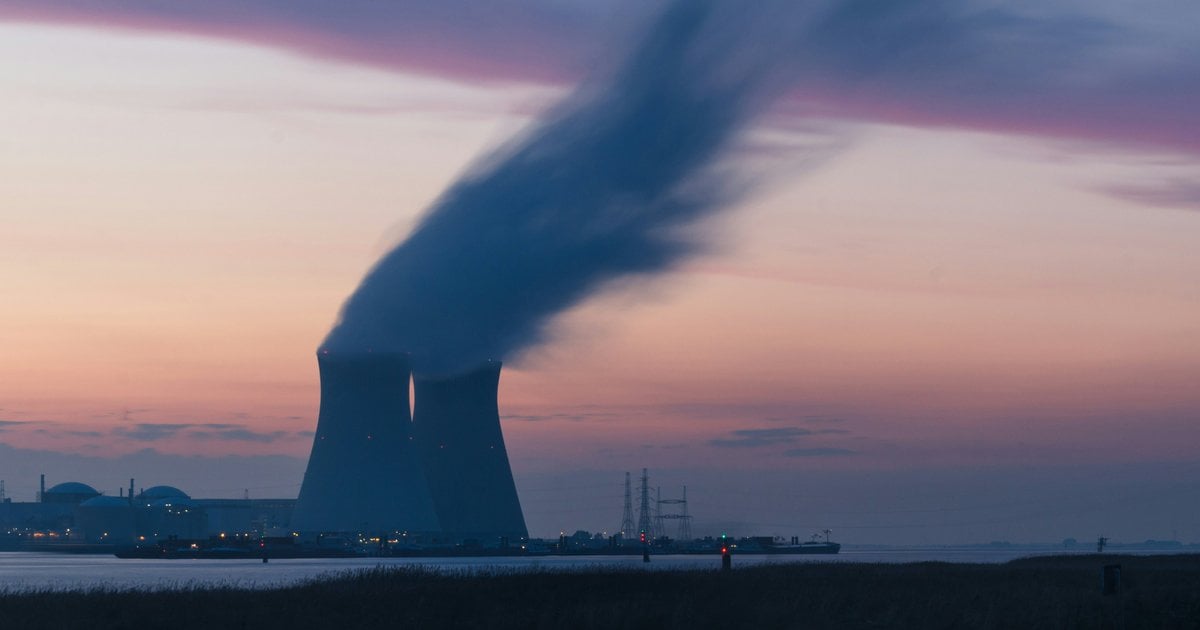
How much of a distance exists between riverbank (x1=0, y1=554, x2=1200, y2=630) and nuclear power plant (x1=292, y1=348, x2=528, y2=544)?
1570 inches

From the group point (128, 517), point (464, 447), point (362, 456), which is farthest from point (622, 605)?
point (128, 517)

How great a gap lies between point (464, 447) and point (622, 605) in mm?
59999

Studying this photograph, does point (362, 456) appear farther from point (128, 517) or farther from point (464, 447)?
point (128, 517)

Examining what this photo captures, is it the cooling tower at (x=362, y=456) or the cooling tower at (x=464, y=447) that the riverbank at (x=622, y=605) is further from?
the cooling tower at (x=464, y=447)

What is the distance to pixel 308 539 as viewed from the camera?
108250 mm

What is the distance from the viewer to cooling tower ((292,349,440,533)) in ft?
239

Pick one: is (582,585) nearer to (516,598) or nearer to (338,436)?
(516,598)

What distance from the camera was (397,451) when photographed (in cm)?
7606

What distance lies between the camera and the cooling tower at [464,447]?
279 ft

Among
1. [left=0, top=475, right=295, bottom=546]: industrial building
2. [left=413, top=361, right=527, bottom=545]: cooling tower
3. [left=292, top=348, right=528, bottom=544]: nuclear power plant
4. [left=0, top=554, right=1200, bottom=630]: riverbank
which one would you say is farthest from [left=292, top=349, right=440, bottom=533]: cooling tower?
[left=0, top=475, right=295, bottom=546]: industrial building

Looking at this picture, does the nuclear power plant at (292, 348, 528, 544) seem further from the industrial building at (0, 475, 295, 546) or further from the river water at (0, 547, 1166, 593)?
the industrial building at (0, 475, 295, 546)

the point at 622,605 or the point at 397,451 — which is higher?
the point at 397,451

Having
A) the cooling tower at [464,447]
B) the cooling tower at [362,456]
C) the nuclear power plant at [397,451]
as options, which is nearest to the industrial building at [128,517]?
the cooling tower at [464,447]

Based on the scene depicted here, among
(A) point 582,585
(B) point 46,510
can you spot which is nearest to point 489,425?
(A) point 582,585
